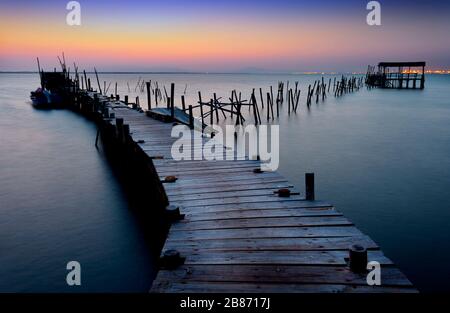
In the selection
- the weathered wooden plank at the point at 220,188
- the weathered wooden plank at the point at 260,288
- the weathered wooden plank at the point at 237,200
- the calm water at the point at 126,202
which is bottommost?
the calm water at the point at 126,202

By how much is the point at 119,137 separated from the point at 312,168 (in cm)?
894

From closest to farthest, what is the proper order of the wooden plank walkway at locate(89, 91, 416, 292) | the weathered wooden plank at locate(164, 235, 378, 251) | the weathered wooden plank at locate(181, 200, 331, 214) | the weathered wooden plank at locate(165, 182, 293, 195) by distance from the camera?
the wooden plank walkway at locate(89, 91, 416, 292)
the weathered wooden plank at locate(164, 235, 378, 251)
the weathered wooden plank at locate(181, 200, 331, 214)
the weathered wooden plank at locate(165, 182, 293, 195)

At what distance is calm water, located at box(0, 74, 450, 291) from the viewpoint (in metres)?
8.04

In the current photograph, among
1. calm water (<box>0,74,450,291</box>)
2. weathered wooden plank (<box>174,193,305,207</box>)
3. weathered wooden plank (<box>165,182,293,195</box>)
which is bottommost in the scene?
calm water (<box>0,74,450,291</box>)

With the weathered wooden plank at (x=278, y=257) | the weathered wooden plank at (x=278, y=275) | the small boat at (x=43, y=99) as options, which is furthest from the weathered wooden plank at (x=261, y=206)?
the small boat at (x=43, y=99)

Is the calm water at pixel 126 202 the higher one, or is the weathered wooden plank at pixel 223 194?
the weathered wooden plank at pixel 223 194

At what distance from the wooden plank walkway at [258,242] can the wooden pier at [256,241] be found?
1 cm

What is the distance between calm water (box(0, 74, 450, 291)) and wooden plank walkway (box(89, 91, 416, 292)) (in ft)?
7.89

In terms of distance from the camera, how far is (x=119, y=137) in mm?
16031

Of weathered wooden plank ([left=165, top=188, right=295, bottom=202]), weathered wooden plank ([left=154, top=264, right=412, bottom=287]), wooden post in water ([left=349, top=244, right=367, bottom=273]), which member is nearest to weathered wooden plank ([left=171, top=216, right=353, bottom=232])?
weathered wooden plank ([left=165, top=188, right=295, bottom=202])

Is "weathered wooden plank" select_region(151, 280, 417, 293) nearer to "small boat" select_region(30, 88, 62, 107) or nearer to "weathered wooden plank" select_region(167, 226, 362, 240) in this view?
"weathered wooden plank" select_region(167, 226, 362, 240)

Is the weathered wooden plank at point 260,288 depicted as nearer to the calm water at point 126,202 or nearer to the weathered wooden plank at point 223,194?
the weathered wooden plank at point 223,194

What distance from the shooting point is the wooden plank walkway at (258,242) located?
14.1 feet

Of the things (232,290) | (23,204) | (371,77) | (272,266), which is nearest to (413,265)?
(272,266)
